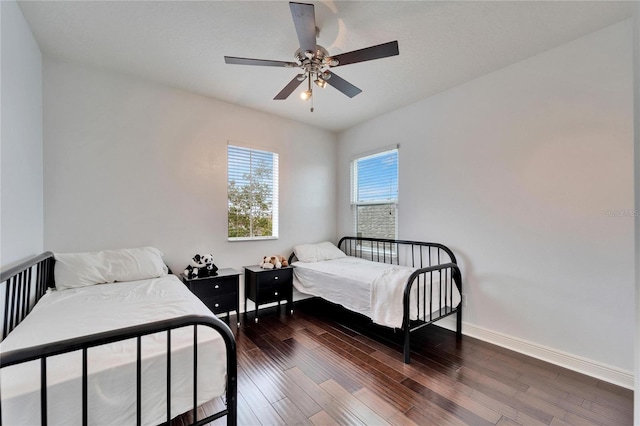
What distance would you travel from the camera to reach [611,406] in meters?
1.76

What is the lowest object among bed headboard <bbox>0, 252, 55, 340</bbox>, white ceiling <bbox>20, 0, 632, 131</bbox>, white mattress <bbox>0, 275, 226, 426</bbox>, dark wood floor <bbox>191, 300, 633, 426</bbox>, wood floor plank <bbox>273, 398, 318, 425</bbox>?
dark wood floor <bbox>191, 300, 633, 426</bbox>

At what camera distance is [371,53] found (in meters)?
1.81

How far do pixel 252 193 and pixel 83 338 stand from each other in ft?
9.21

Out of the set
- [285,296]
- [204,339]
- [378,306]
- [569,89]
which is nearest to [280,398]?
[204,339]

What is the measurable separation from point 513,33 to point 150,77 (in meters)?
3.40

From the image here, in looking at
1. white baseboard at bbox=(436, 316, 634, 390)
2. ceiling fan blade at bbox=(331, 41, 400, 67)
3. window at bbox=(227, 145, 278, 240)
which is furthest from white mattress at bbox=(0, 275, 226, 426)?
white baseboard at bbox=(436, 316, 634, 390)

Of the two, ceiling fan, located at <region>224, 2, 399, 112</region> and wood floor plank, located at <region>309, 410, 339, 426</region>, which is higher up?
ceiling fan, located at <region>224, 2, 399, 112</region>

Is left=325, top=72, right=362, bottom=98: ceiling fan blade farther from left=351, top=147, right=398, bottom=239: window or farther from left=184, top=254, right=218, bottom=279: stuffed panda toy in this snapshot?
left=184, top=254, right=218, bottom=279: stuffed panda toy

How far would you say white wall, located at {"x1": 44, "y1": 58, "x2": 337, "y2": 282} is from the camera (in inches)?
97.2

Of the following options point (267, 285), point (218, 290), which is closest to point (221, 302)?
point (218, 290)

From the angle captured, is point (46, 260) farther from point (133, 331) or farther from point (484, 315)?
point (484, 315)

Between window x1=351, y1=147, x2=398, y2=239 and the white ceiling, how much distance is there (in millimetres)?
1182

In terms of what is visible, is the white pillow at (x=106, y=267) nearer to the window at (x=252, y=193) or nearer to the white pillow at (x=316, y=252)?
the window at (x=252, y=193)

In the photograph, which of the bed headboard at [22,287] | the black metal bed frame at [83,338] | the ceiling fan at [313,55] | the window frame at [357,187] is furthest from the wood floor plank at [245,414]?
the window frame at [357,187]
